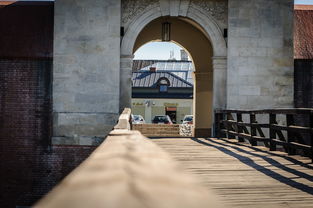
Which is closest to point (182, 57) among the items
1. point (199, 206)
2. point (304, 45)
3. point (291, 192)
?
point (304, 45)

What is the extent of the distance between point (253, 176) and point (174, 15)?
7.51 m

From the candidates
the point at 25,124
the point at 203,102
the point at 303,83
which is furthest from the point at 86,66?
the point at 303,83

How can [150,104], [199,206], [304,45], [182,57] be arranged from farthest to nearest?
1. [182,57]
2. [150,104]
3. [304,45]
4. [199,206]

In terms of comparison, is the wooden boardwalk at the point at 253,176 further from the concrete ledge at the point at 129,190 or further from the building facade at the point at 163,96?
the building facade at the point at 163,96

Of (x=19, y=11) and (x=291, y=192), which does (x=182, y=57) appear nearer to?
(x=19, y=11)

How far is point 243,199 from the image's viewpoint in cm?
368

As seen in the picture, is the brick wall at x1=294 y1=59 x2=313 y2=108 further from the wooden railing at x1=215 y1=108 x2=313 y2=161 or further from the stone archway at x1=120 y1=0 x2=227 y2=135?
the stone archway at x1=120 y1=0 x2=227 y2=135

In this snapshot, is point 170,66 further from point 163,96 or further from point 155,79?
point 163,96

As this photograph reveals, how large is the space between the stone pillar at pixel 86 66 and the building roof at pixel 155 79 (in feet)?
91.4

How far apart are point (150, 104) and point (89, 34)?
27.9 meters

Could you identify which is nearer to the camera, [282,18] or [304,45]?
[282,18]

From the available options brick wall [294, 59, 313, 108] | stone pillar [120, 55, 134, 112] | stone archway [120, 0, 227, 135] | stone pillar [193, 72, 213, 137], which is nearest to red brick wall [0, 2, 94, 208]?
stone pillar [120, 55, 134, 112]

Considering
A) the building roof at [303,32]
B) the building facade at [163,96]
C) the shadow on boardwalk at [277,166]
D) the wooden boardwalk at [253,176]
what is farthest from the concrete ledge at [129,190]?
the building facade at [163,96]

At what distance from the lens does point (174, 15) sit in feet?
37.2
